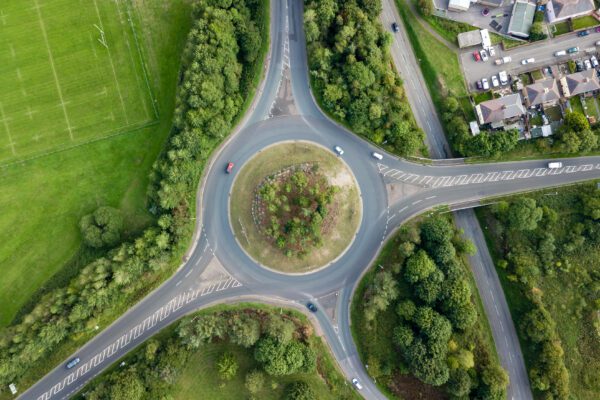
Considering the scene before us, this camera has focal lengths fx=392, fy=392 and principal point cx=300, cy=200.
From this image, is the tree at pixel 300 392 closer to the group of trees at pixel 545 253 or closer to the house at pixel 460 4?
the group of trees at pixel 545 253

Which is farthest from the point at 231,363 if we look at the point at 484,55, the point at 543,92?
the point at 543,92

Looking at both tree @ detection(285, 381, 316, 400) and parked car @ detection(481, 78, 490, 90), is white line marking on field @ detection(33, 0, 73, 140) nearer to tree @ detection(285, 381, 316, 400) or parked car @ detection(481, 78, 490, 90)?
tree @ detection(285, 381, 316, 400)

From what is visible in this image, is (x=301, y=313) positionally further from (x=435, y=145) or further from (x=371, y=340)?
(x=435, y=145)

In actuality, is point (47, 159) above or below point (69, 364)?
above

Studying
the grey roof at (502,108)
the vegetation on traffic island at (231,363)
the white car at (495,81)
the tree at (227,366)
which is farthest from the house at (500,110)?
the tree at (227,366)

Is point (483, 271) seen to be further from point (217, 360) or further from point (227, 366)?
point (217, 360)

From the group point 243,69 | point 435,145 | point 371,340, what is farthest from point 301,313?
point 243,69

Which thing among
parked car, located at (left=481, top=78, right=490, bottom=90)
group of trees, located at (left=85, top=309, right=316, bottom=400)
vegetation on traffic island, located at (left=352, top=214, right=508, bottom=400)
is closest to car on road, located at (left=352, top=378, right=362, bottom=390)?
vegetation on traffic island, located at (left=352, top=214, right=508, bottom=400)
